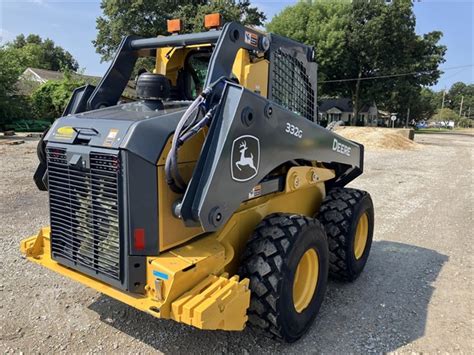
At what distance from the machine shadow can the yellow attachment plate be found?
602mm

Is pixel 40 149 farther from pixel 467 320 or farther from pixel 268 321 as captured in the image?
pixel 467 320

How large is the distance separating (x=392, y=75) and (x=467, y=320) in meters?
35.4

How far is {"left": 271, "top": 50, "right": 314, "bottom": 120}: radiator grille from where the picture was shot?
3.51 m

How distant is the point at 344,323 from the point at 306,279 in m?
0.55

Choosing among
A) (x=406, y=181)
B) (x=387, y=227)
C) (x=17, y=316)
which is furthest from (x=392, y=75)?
(x=17, y=316)

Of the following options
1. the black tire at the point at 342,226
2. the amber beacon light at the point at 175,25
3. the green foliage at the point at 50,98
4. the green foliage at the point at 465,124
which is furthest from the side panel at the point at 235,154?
the green foliage at the point at 465,124

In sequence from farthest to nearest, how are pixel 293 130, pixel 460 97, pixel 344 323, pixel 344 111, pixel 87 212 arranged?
pixel 460 97
pixel 344 111
pixel 344 323
pixel 293 130
pixel 87 212

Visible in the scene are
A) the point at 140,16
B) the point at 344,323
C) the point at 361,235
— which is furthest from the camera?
the point at 140,16

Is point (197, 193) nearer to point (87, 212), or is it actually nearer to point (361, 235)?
point (87, 212)

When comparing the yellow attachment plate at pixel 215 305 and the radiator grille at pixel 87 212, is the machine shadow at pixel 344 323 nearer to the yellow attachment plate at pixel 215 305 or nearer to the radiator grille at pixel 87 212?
the yellow attachment plate at pixel 215 305

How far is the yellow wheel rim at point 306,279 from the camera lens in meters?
3.18

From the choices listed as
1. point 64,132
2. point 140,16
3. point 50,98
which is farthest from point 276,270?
point 140,16

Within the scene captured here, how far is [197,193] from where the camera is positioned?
2.41 meters

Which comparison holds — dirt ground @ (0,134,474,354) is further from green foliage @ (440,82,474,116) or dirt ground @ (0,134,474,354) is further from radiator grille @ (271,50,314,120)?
green foliage @ (440,82,474,116)
